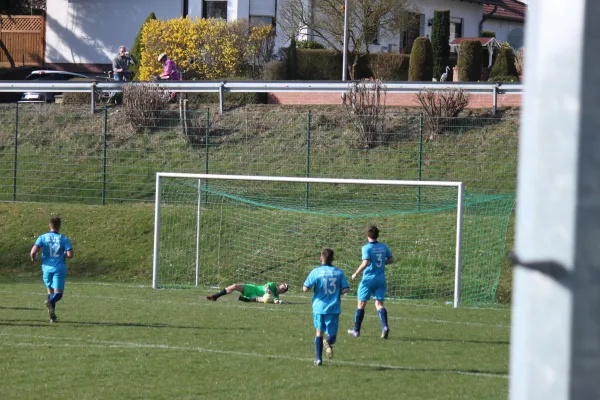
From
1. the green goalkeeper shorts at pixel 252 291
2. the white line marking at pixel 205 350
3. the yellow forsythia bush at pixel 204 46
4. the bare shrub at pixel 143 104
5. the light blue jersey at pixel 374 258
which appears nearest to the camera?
the white line marking at pixel 205 350

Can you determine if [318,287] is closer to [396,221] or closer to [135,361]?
[135,361]

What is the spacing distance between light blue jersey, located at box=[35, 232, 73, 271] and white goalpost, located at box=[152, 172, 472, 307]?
480 cm

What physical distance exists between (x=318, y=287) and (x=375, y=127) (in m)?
14.1

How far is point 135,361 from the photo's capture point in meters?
9.84

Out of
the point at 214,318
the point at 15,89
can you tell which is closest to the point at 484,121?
the point at 214,318

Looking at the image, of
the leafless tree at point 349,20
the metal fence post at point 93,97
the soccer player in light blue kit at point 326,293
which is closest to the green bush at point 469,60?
the leafless tree at point 349,20

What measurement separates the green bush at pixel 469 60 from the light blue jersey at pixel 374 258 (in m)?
20.3

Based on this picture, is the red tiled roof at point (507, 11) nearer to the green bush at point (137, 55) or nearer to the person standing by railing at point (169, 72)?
the green bush at point (137, 55)

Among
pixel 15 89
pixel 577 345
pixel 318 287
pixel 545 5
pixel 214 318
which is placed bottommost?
pixel 214 318

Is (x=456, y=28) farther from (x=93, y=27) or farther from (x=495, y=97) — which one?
(x=495, y=97)

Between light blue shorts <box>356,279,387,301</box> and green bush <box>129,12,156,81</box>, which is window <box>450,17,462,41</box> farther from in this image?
light blue shorts <box>356,279,387,301</box>

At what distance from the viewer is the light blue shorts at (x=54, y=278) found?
485 inches

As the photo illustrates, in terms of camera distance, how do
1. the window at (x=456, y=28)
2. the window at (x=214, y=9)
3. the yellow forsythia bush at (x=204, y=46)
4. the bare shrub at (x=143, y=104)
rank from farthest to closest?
the window at (x=456, y=28), the window at (x=214, y=9), the yellow forsythia bush at (x=204, y=46), the bare shrub at (x=143, y=104)

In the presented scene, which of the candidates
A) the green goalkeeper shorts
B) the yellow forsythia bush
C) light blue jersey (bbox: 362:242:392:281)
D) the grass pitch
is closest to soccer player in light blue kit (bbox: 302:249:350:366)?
the grass pitch
